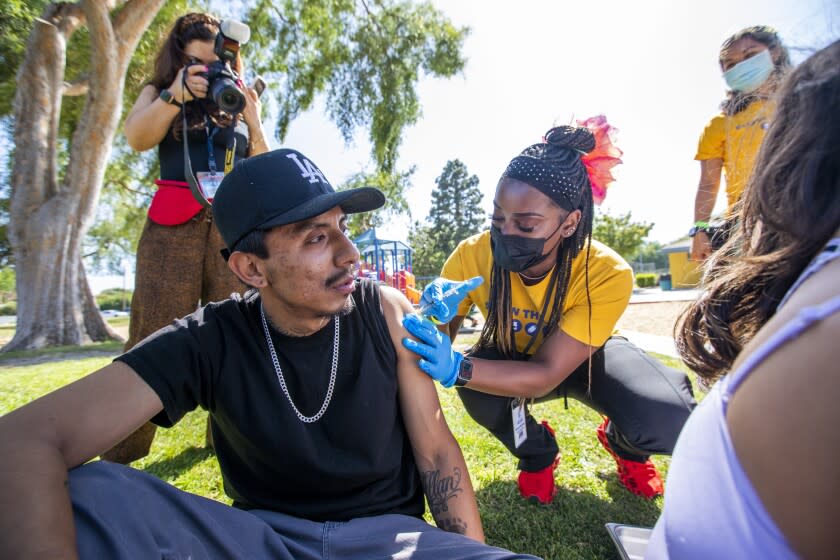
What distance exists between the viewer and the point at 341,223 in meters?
1.48

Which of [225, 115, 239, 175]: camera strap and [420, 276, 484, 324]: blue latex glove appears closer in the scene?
[420, 276, 484, 324]: blue latex glove

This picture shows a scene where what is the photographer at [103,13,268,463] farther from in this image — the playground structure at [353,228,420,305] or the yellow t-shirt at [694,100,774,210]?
the playground structure at [353,228,420,305]

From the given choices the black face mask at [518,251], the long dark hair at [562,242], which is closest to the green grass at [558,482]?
the long dark hair at [562,242]

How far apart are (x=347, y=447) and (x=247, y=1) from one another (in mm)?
10959

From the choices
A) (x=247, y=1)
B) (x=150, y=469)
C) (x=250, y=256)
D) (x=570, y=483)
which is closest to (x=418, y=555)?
(x=250, y=256)

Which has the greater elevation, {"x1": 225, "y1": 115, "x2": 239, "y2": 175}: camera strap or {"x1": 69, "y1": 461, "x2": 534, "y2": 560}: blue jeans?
{"x1": 225, "y1": 115, "x2": 239, "y2": 175}: camera strap

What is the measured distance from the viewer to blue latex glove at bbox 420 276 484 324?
1723 millimetres

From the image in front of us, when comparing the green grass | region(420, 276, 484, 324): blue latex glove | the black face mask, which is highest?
the black face mask

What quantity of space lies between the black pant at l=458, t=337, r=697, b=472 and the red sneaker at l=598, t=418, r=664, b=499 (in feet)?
0.13

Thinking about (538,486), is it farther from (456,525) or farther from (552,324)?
(456,525)

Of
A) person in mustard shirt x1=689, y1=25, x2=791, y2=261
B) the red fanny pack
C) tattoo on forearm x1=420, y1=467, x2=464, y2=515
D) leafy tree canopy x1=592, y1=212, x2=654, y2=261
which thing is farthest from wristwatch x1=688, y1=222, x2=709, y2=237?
leafy tree canopy x1=592, y1=212, x2=654, y2=261

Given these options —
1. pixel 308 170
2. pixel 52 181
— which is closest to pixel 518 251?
pixel 308 170

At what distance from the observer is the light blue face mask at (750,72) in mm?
2285

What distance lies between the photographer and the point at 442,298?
1786 millimetres
